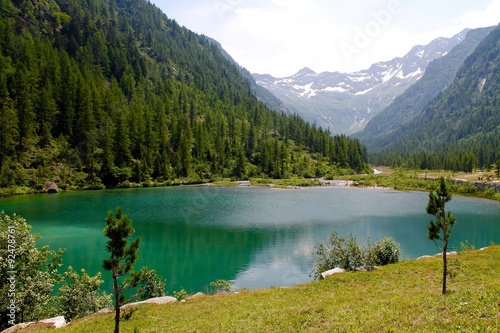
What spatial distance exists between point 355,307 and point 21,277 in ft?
76.3

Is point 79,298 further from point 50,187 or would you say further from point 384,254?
point 50,187

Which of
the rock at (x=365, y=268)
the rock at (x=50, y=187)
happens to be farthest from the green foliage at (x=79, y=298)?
the rock at (x=50, y=187)

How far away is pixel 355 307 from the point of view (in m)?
18.9

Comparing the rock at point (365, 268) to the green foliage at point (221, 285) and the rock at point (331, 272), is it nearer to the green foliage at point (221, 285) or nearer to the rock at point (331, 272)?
the rock at point (331, 272)

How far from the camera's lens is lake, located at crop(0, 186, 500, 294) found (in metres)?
38.7

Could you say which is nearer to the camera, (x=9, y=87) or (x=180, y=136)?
(x=9, y=87)

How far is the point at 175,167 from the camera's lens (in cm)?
15050

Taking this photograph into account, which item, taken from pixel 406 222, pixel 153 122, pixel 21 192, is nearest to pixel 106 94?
pixel 153 122

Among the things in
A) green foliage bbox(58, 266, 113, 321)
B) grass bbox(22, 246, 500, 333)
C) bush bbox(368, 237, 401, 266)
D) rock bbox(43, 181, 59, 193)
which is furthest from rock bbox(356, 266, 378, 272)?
rock bbox(43, 181, 59, 193)

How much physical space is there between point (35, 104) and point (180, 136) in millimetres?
62170

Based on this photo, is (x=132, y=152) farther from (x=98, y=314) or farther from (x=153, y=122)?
(x=98, y=314)

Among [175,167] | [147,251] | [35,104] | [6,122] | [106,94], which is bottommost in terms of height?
[147,251]

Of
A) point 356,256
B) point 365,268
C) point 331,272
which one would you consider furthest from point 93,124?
point 365,268

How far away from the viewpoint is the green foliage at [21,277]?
21.7 meters
